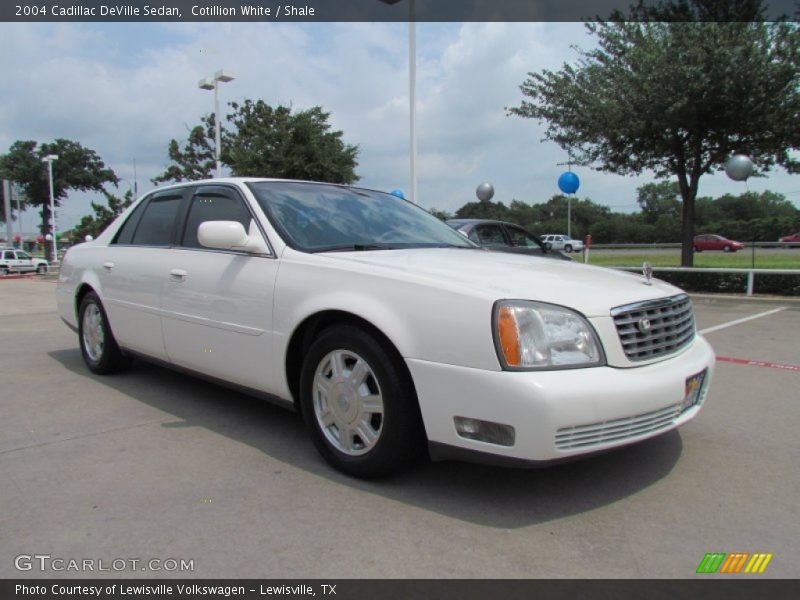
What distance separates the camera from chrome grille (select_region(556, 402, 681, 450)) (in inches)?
98.6

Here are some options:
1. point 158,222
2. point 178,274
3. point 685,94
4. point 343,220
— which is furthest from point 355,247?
point 685,94

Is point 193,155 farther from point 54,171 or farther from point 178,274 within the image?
point 54,171

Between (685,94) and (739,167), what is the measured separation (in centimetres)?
191

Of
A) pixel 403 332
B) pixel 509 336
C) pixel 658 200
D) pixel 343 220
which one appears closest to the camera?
pixel 509 336

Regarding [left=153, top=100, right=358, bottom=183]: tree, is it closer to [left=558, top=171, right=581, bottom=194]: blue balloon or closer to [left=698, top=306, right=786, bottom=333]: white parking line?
[left=558, top=171, right=581, bottom=194]: blue balloon

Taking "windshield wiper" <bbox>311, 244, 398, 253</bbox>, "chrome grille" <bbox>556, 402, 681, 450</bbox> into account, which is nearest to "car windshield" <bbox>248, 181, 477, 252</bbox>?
"windshield wiper" <bbox>311, 244, 398, 253</bbox>

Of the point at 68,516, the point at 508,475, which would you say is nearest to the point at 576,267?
the point at 508,475

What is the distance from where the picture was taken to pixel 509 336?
2.54m

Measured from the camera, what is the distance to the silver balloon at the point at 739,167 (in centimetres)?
1261

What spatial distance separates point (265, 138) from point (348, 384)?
17469mm

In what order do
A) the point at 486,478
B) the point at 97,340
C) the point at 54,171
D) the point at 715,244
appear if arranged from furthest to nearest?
1. the point at 54,171
2. the point at 715,244
3. the point at 97,340
4. the point at 486,478

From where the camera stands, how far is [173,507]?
2773 millimetres
